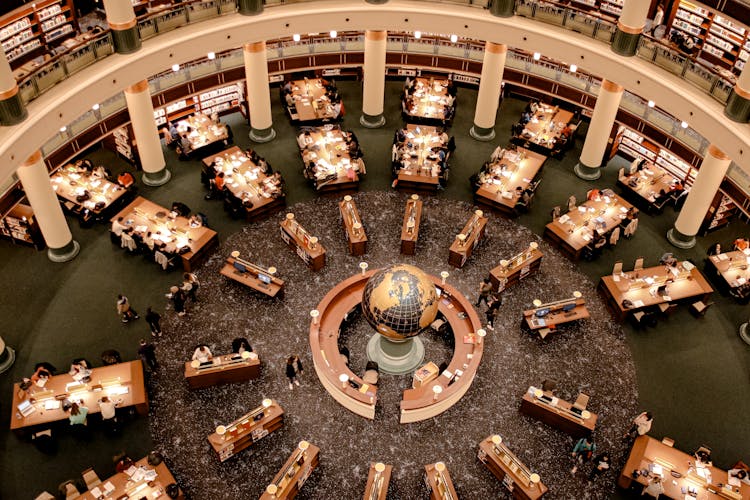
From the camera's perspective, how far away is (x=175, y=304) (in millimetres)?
20000

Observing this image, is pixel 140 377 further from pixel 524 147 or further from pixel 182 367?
pixel 524 147

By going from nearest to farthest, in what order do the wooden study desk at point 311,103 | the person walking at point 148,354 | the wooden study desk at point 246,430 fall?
the wooden study desk at point 246,430, the person walking at point 148,354, the wooden study desk at point 311,103

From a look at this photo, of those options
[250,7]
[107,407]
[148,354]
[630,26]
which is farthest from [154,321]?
[630,26]

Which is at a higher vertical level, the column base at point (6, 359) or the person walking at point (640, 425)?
the person walking at point (640, 425)

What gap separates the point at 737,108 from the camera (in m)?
18.6

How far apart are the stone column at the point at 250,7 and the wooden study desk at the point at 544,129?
1058 cm

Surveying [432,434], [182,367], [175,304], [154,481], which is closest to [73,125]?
[175,304]

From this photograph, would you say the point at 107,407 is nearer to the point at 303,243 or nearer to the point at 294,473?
the point at 294,473

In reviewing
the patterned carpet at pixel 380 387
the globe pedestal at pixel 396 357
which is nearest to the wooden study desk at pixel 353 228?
the patterned carpet at pixel 380 387

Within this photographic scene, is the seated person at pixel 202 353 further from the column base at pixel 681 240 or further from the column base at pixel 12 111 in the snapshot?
the column base at pixel 681 240

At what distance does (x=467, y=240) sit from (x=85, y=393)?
468 inches

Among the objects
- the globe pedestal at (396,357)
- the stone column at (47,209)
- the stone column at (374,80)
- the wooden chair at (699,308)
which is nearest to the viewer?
the globe pedestal at (396,357)

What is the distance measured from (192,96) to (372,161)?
7.08 meters

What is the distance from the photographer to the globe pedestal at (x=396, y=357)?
18.9 metres
